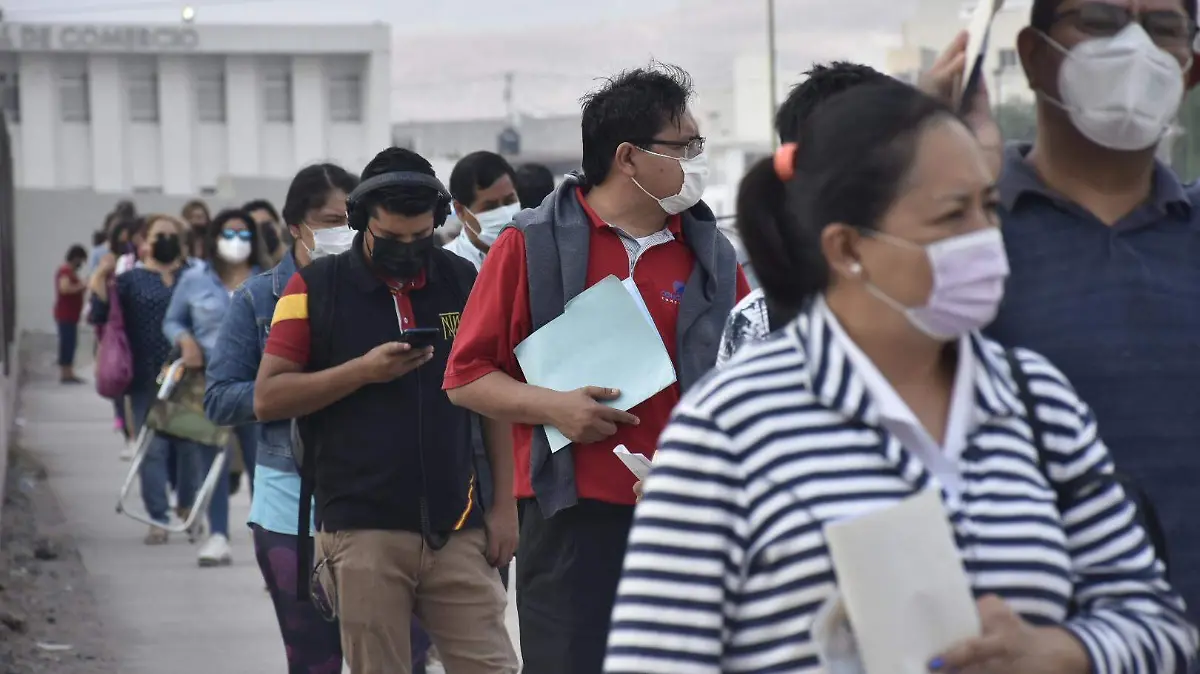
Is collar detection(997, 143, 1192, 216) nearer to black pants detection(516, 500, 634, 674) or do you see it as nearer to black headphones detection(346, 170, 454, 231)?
black pants detection(516, 500, 634, 674)

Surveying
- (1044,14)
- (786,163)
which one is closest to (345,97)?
(1044,14)

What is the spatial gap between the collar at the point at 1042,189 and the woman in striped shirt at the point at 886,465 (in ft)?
2.02

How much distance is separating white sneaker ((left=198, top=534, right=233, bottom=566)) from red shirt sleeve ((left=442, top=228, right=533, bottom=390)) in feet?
23.4

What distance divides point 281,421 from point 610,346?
188 cm

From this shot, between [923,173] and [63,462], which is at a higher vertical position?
[923,173]

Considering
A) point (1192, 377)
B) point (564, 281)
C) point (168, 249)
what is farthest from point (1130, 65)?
point (168, 249)

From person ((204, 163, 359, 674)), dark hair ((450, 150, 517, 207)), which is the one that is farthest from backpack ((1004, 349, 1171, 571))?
dark hair ((450, 150, 517, 207))

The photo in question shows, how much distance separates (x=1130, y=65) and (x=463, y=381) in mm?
2181

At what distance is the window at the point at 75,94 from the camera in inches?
2628

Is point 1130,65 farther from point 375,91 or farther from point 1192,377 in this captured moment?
point 375,91

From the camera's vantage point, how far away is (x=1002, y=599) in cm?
254

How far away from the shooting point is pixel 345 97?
217ft

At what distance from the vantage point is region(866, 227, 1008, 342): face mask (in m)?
2.53

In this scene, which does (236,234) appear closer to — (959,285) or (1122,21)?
(1122,21)
